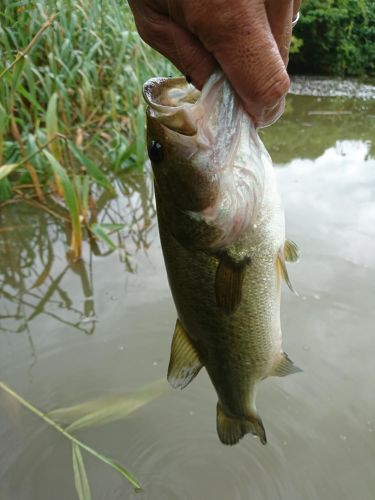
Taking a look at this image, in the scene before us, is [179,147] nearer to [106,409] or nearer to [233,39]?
[233,39]

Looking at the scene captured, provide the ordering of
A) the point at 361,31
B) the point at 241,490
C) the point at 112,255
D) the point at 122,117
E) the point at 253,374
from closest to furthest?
the point at 253,374
the point at 241,490
the point at 112,255
the point at 122,117
the point at 361,31

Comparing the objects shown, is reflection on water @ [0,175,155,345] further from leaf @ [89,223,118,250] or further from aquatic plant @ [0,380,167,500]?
aquatic plant @ [0,380,167,500]

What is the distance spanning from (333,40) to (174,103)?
16.2 m

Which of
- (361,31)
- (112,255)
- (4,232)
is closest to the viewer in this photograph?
(112,255)

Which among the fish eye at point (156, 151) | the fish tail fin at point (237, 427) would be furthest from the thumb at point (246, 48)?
the fish tail fin at point (237, 427)

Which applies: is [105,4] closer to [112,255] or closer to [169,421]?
[112,255]

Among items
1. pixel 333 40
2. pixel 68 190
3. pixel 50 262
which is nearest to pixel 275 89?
pixel 68 190

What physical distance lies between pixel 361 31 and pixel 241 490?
17032 millimetres

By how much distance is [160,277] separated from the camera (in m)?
3.24

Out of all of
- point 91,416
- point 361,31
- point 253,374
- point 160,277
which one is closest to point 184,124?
point 253,374

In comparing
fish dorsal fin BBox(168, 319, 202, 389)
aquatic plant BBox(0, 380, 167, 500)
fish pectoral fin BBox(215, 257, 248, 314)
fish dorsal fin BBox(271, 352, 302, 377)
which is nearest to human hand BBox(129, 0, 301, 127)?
fish pectoral fin BBox(215, 257, 248, 314)

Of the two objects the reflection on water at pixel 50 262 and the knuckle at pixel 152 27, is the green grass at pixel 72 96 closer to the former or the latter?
the reflection on water at pixel 50 262

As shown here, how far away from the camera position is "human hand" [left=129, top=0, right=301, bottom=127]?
2.97ft

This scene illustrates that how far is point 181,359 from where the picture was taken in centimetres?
151
